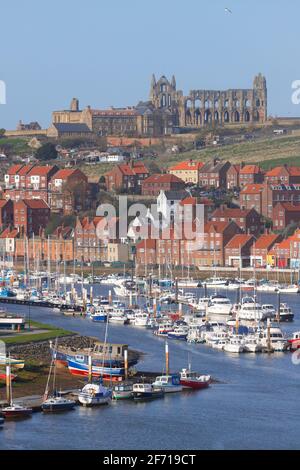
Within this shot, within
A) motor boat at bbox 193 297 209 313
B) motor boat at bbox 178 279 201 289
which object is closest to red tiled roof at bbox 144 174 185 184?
motor boat at bbox 178 279 201 289

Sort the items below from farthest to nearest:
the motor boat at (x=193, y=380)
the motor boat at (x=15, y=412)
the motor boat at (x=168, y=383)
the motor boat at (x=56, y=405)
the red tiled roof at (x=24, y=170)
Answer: the red tiled roof at (x=24, y=170)
the motor boat at (x=193, y=380)
the motor boat at (x=168, y=383)
the motor boat at (x=56, y=405)
the motor boat at (x=15, y=412)

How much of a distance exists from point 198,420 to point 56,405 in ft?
7.92

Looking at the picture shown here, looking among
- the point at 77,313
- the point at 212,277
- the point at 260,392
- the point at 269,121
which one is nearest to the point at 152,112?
the point at 269,121

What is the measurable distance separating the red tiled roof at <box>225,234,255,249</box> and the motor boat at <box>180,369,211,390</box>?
29932 mm

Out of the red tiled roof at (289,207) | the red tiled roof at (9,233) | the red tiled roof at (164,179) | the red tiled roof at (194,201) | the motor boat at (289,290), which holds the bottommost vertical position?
the motor boat at (289,290)

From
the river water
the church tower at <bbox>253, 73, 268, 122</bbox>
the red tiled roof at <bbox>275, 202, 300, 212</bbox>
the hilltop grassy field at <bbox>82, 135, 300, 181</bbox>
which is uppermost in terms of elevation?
the church tower at <bbox>253, 73, 268, 122</bbox>

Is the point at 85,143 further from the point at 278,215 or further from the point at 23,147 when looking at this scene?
the point at 278,215

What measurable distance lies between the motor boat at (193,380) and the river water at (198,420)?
0.19m

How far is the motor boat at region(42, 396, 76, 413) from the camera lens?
28328 millimetres

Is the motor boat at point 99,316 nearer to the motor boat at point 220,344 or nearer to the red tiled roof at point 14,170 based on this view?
the motor boat at point 220,344

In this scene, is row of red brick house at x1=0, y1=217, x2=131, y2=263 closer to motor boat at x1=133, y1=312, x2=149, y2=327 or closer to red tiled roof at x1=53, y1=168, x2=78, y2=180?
red tiled roof at x1=53, y1=168, x2=78, y2=180

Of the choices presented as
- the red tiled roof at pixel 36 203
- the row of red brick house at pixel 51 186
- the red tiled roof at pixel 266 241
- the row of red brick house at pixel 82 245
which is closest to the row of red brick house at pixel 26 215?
the red tiled roof at pixel 36 203

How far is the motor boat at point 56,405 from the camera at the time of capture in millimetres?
28328

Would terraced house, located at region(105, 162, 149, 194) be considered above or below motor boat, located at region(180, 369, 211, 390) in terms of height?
above
